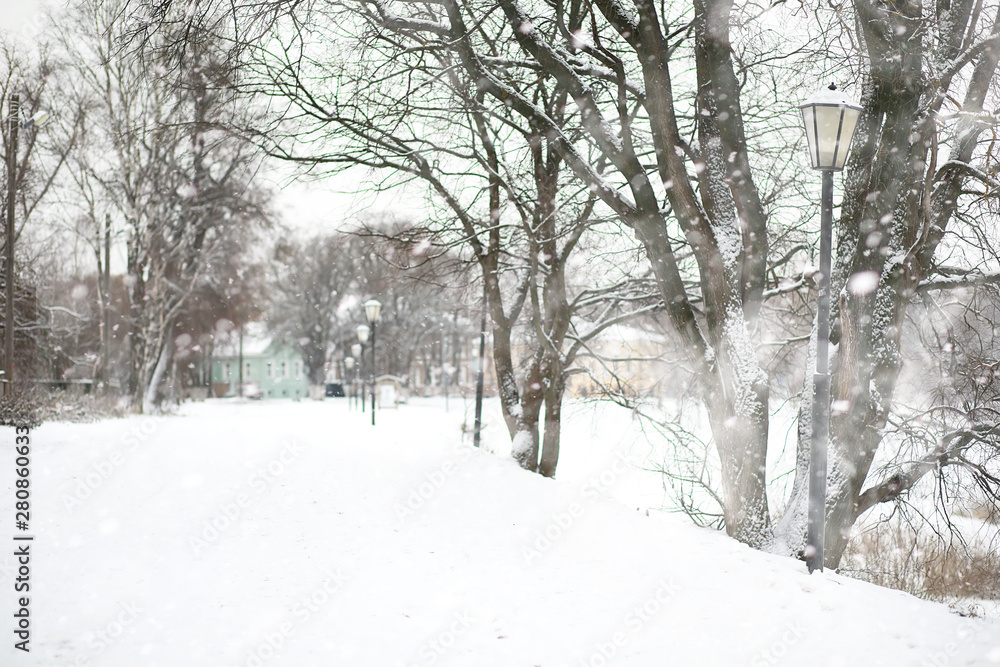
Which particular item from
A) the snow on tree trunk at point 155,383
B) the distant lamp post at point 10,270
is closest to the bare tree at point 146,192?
the snow on tree trunk at point 155,383

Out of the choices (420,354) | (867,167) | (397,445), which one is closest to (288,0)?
(867,167)

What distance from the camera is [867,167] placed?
22.8 ft

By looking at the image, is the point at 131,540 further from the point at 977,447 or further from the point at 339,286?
the point at 339,286
